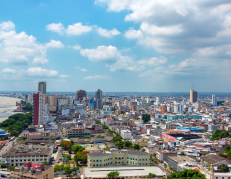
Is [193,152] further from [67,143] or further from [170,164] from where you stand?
[67,143]

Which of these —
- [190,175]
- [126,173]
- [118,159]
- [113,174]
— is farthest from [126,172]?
[190,175]

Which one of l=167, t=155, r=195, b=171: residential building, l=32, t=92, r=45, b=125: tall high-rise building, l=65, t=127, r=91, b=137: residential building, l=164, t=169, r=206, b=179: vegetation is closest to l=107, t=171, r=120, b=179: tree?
l=164, t=169, r=206, b=179: vegetation

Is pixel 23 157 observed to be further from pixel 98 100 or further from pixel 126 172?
pixel 98 100

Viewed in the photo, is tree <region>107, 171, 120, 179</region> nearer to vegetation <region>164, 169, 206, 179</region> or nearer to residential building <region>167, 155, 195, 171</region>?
vegetation <region>164, 169, 206, 179</region>

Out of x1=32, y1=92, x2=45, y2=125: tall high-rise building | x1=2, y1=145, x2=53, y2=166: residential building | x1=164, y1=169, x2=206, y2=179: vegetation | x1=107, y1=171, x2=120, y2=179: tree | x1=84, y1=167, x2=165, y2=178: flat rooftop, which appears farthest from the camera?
x1=32, y1=92, x2=45, y2=125: tall high-rise building

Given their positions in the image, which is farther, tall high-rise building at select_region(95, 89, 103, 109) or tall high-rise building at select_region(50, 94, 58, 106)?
tall high-rise building at select_region(50, 94, 58, 106)

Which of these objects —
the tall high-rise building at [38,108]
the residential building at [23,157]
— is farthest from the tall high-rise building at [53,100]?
the residential building at [23,157]

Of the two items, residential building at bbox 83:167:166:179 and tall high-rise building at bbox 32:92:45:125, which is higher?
tall high-rise building at bbox 32:92:45:125

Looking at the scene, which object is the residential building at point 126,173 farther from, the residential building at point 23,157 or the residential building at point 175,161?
the residential building at point 23,157
